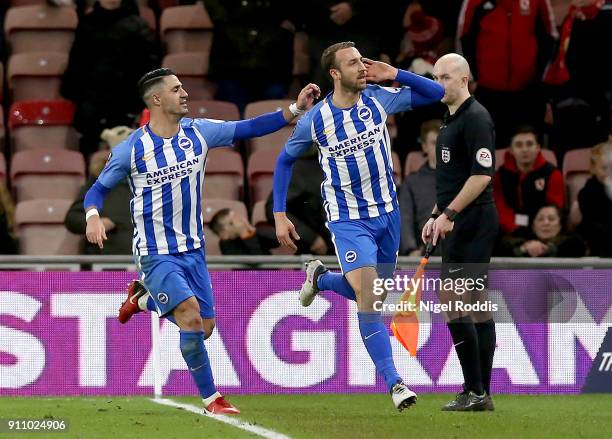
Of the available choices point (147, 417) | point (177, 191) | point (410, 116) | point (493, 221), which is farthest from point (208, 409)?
point (410, 116)

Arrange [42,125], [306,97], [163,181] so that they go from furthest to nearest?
[42,125] < [163,181] < [306,97]

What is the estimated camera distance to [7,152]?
15.0 metres

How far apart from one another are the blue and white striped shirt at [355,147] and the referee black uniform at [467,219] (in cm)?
37

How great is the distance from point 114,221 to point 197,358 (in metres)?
3.14

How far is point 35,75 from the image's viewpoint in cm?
1530

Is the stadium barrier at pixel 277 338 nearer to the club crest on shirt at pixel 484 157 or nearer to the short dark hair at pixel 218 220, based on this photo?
the short dark hair at pixel 218 220

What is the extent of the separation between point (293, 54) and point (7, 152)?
108 inches

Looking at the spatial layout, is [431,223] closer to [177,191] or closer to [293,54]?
[177,191]

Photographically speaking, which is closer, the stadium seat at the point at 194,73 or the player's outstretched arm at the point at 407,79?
the player's outstretched arm at the point at 407,79

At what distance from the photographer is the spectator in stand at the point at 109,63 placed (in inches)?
576

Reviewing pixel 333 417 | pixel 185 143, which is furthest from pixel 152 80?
pixel 333 417

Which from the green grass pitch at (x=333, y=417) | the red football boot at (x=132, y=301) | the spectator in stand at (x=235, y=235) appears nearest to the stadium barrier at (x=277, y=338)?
the green grass pitch at (x=333, y=417)

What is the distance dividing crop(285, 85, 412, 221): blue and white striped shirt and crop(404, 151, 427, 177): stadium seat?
3598 mm

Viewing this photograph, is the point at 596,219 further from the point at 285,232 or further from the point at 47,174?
the point at 47,174
